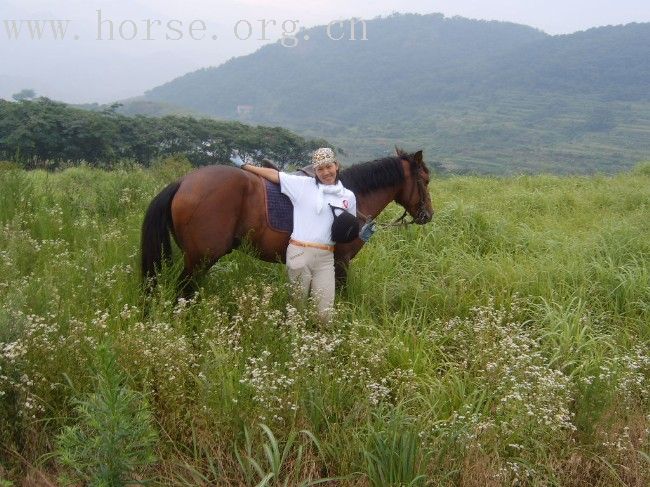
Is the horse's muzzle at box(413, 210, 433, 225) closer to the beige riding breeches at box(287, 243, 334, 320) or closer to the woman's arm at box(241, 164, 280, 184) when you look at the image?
the beige riding breeches at box(287, 243, 334, 320)

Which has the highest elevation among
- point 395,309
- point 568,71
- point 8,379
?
point 568,71

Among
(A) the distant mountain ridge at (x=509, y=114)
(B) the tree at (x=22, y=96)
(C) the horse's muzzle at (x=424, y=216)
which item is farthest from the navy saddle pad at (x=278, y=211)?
(A) the distant mountain ridge at (x=509, y=114)

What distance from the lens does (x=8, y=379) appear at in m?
2.38

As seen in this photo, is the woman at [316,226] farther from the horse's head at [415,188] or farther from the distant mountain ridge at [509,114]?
the distant mountain ridge at [509,114]

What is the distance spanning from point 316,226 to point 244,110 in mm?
181802

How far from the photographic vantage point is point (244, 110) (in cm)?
17762

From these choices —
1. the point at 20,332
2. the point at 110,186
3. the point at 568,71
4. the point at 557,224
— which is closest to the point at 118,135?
the point at 110,186

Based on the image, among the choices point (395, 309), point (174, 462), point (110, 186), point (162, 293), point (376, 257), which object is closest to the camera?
point (174, 462)

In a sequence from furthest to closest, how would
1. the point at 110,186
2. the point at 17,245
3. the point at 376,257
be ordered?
the point at 110,186 < the point at 376,257 < the point at 17,245

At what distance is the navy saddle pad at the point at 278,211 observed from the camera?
4121 mm

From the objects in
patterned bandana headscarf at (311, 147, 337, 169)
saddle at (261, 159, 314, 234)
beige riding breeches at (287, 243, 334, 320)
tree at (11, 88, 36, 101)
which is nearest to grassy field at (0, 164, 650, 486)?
beige riding breeches at (287, 243, 334, 320)

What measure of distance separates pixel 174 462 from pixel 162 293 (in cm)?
134

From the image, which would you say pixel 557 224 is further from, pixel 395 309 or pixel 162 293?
pixel 162 293

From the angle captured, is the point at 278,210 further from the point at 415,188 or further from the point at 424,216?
the point at 424,216
